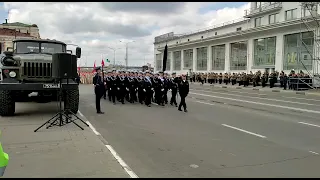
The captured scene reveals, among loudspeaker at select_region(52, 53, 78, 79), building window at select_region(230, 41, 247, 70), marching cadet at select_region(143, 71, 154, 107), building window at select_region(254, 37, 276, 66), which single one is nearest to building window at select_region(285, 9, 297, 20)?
building window at select_region(254, 37, 276, 66)

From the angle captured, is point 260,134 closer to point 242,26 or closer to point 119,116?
point 119,116

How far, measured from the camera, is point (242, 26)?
173 ft

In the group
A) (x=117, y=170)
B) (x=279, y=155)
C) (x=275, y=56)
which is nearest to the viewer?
(x=117, y=170)

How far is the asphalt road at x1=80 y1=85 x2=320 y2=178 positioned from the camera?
5746mm

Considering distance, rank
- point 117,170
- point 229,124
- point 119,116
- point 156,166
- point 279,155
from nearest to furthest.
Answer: point 117,170
point 156,166
point 279,155
point 229,124
point 119,116

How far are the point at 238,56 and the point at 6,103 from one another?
4401 centimetres

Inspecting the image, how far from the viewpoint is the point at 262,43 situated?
45156 millimetres

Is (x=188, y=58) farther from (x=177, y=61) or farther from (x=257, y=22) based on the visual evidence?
(x=257, y=22)

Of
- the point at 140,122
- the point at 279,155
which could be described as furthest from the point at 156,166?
the point at 140,122

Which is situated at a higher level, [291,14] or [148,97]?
[291,14]

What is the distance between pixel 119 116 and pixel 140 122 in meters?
1.70

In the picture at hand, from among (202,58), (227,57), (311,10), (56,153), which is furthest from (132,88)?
(202,58)

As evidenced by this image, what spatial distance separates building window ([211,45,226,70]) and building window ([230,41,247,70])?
2.56 m

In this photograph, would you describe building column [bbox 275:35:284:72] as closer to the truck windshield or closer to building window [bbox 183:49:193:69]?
building window [bbox 183:49:193:69]
